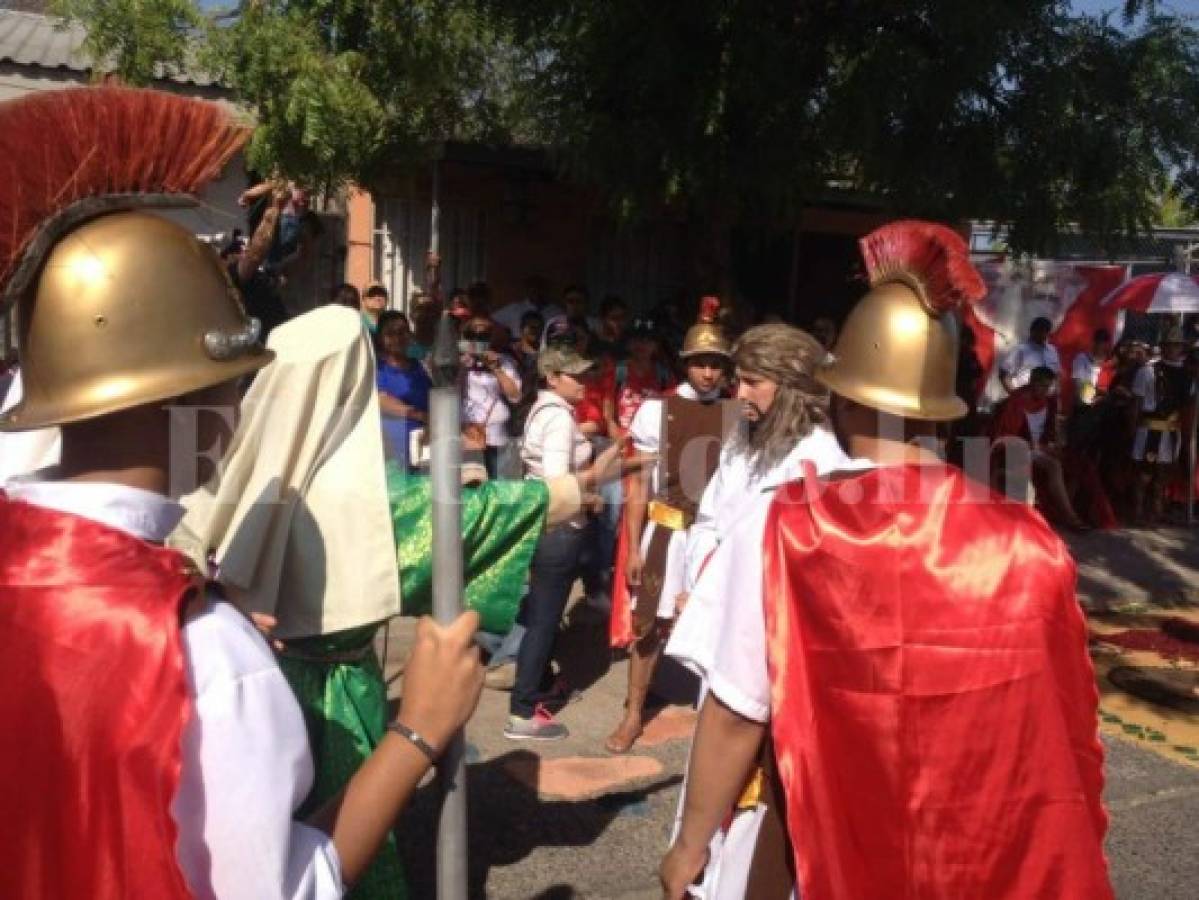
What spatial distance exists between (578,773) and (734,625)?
2.77 metres

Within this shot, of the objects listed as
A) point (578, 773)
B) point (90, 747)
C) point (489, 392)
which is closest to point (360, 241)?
point (489, 392)

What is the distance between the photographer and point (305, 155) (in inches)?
290

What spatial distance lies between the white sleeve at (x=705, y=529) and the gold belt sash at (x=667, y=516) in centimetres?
30

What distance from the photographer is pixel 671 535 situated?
4.98 m

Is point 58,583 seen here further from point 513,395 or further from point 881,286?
point 513,395

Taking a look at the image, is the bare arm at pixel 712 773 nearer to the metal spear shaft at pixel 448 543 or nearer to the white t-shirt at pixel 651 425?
the metal spear shaft at pixel 448 543

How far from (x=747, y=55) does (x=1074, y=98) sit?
6.70ft

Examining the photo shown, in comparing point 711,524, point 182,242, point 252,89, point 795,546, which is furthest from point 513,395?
point 182,242

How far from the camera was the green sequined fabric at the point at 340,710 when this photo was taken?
2459 millimetres

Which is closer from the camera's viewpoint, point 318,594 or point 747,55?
point 318,594

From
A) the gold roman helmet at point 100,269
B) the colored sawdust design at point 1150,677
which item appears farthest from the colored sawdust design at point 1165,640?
the gold roman helmet at point 100,269

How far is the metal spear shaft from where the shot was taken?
1613 mm

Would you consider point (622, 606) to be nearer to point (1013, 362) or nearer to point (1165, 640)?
point (1165, 640)

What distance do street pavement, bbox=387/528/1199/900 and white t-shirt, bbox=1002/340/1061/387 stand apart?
245 inches
